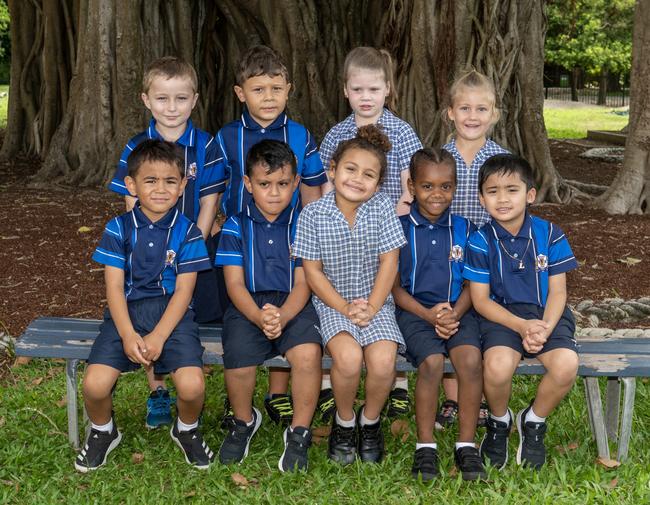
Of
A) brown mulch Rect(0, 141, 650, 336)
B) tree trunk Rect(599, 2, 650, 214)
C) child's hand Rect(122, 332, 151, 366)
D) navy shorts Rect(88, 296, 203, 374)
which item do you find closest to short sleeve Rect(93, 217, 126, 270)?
navy shorts Rect(88, 296, 203, 374)

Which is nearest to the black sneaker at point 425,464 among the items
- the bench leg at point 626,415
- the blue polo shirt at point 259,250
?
the bench leg at point 626,415

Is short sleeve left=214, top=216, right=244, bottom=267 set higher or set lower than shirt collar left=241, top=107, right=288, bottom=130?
lower

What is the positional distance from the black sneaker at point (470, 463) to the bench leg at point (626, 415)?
0.63 meters

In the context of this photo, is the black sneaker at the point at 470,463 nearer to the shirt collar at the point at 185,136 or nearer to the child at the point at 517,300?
the child at the point at 517,300

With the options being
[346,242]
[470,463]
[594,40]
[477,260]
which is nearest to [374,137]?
[346,242]

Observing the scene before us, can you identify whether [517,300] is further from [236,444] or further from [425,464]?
[236,444]

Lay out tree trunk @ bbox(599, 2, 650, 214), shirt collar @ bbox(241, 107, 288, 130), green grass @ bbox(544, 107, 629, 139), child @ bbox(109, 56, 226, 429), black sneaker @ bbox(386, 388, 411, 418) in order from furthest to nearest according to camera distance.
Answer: green grass @ bbox(544, 107, 629, 139) → tree trunk @ bbox(599, 2, 650, 214) → black sneaker @ bbox(386, 388, 411, 418) → shirt collar @ bbox(241, 107, 288, 130) → child @ bbox(109, 56, 226, 429)

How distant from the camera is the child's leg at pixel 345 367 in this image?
363 cm

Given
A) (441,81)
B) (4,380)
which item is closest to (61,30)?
(441,81)

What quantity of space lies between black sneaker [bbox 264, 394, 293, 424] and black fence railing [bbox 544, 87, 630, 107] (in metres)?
30.6

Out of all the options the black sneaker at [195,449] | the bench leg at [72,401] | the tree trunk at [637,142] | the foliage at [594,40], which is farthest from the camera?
the foliage at [594,40]

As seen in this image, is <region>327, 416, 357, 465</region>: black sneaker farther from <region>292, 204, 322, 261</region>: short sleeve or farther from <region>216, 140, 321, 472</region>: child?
<region>292, 204, 322, 261</region>: short sleeve

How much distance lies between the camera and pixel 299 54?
8719mm

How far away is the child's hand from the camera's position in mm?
3623
